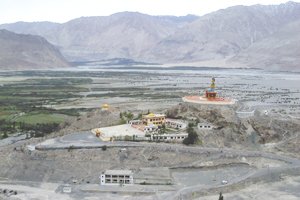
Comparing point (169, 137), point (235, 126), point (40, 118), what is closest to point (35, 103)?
point (40, 118)

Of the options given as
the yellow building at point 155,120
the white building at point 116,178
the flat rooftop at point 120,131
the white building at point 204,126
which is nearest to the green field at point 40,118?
the flat rooftop at point 120,131

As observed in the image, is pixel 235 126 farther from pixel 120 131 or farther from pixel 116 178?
pixel 116 178

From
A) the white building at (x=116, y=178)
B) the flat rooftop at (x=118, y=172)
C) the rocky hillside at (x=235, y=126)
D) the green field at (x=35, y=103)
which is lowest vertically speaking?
the green field at (x=35, y=103)


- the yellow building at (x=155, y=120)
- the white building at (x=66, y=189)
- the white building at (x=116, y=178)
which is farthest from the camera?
the yellow building at (x=155, y=120)

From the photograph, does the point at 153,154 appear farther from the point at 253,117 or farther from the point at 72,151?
the point at 253,117

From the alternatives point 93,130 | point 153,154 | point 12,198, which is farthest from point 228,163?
point 12,198

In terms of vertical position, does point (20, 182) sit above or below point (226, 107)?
below

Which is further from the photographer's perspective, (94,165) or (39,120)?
(39,120)

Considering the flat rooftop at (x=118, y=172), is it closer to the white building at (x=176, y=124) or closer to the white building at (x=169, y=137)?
the white building at (x=169, y=137)
